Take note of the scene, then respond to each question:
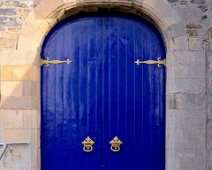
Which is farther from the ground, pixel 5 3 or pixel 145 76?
pixel 5 3

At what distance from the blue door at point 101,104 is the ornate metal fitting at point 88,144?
0.04 ft

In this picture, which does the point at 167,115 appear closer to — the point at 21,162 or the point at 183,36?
the point at 183,36

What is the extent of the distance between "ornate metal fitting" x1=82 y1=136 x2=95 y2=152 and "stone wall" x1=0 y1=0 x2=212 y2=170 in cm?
58

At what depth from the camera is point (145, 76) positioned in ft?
16.2

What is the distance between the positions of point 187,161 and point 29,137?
1906 mm

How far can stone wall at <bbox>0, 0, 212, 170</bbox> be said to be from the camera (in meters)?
4.65

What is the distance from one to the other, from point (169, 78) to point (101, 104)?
908 mm

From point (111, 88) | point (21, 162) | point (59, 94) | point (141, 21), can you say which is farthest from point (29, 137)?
point (141, 21)

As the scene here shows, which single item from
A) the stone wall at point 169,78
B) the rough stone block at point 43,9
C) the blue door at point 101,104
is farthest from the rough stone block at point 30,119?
the rough stone block at point 43,9

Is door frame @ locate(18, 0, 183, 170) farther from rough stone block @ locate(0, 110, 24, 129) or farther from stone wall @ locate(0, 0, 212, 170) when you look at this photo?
rough stone block @ locate(0, 110, 24, 129)

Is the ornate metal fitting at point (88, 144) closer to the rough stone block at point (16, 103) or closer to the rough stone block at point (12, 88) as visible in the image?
the rough stone block at point (16, 103)

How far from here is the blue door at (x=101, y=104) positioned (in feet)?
16.1

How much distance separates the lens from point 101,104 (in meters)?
4.92

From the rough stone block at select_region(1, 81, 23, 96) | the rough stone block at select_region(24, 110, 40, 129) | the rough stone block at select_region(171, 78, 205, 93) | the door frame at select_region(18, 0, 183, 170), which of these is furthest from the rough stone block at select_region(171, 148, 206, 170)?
the rough stone block at select_region(1, 81, 23, 96)
